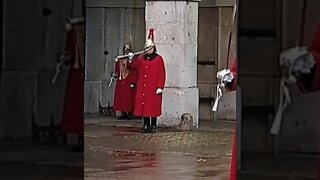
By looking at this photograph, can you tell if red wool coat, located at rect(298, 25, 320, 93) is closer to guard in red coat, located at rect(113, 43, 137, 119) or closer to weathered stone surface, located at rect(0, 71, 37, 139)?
weathered stone surface, located at rect(0, 71, 37, 139)

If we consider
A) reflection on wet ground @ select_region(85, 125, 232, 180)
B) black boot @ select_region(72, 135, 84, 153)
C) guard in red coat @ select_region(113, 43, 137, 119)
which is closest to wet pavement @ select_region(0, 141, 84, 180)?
black boot @ select_region(72, 135, 84, 153)

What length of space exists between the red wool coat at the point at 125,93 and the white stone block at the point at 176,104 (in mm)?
1122

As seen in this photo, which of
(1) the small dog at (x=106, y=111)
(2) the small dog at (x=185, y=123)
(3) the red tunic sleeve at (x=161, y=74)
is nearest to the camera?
(3) the red tunic sleeve at (x=161, y=74)

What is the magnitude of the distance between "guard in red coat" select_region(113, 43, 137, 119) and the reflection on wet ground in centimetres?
139

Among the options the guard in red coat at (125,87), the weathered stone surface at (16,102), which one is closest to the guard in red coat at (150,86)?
the guard in red coat at (125,87)

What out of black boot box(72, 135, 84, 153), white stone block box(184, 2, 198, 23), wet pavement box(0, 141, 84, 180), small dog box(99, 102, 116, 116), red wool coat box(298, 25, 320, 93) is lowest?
small dog box(99, 102, 116, 116)

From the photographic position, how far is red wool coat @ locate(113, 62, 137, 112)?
18.3m

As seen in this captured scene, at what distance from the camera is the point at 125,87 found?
1853 centimetres

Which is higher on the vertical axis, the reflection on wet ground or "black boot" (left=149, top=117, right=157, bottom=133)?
"black boot" (left=149, top=117, right=157, bottom=133)

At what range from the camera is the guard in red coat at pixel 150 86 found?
15953mm

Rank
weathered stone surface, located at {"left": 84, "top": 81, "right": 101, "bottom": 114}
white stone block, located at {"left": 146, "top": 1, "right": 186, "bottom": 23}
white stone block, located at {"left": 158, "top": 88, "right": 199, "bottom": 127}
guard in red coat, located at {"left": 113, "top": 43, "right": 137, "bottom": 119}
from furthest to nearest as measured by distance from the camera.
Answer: weathered stone surface, located at {"left": 84, "top": 81, "right": 101, "bottom": 114}
guard in red coat, located at {"left": 113, "top": 43, "right": 137, "bottom": 119}
white stone block, located at {"left": 158, "top": 88, "right": 199, "bottom": 127}
white stone block, located at {"left": 146, "top": 1, "right": 186, "bottom": 23}

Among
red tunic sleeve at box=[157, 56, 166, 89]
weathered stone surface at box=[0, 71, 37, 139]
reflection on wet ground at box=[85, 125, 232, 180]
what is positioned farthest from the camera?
red tunic sleeve at box=[157, 56, 166, 89]

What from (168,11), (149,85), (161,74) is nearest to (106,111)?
(168,11)

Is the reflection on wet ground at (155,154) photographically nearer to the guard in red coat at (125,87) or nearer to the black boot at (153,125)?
the black boot at (153,125)
